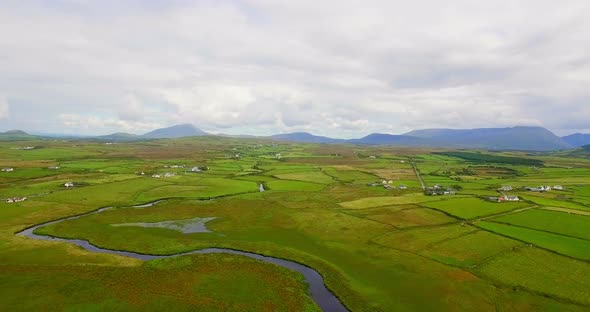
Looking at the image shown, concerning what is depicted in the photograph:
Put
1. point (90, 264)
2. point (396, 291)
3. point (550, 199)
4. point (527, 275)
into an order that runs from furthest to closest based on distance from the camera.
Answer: point (550, 199) < point (90, 264) < point (527, 275) < point (396, 291)

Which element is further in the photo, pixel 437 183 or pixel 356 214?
pixel 437 183

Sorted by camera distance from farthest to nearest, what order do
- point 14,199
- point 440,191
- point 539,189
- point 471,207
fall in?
point 539,189 < point 440,191 < point 14,199 < point 471,207

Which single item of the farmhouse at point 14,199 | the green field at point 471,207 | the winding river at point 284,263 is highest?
the farmhouse at point 14,199

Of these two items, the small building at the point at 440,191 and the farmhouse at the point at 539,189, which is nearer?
the small building at the point at 440,191

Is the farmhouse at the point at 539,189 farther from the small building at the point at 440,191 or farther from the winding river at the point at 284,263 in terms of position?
the winding river at the point at 284,263

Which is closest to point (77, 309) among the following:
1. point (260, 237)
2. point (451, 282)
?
point (260, 237)

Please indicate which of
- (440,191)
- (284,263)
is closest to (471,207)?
(440,191)

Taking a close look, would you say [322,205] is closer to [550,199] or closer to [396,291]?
[396,291]

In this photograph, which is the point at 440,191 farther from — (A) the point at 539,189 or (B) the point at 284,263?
(B) the point at 284,263

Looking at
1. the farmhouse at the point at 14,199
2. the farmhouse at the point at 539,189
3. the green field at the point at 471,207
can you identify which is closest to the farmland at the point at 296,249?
the green field at the point at 471,207
